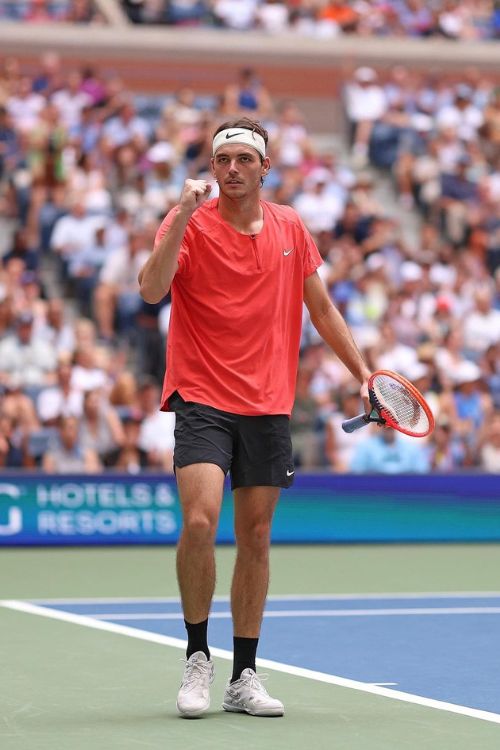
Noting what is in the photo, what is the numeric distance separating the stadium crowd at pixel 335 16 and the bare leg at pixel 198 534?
18730mm

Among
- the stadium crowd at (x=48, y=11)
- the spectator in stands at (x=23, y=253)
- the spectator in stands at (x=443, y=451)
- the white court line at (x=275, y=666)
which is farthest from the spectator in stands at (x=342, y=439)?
the stadium crowd at (x=48, y=11)

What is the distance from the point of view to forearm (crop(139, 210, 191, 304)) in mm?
5902

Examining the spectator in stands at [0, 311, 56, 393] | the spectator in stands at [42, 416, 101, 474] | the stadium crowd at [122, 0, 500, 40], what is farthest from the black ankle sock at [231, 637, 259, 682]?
the stadium crowd at [122, 0, 500, 40]

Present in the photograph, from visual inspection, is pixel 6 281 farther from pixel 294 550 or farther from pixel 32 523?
pixel 294 550

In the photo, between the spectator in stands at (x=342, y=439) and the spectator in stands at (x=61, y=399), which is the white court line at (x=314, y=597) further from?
the spectator in stands at (x=61, y=399)

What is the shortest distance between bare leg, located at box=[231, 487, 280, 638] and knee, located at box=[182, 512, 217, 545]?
0.23 m

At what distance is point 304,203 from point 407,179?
2.85 metres

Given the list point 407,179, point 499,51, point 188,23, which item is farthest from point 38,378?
point 499,51

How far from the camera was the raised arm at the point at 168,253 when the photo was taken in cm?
584

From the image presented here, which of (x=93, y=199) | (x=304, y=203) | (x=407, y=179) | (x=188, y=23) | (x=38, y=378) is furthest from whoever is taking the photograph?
(x=188, y=23)

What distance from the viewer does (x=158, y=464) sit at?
14.2 meters

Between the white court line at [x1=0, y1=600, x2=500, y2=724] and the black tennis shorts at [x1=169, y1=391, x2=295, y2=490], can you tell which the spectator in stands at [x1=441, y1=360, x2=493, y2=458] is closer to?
the white court line at [x1=0, y1=600, x2=500, y2=724]

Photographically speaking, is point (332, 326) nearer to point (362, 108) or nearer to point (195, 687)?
point (195, 687)

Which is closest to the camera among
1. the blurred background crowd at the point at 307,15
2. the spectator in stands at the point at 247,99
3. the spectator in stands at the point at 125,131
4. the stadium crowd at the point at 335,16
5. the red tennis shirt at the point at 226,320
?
the red tennis shirt at the point at 226,320
